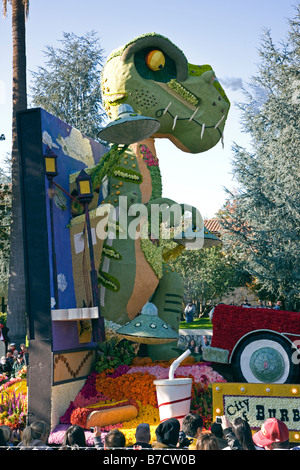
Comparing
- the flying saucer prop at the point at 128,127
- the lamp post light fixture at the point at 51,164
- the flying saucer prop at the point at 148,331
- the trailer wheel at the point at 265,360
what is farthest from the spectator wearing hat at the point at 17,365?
the trailer wheel at the point at 265,360

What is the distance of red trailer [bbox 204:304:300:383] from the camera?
7066mm

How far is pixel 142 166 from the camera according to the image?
10508mm

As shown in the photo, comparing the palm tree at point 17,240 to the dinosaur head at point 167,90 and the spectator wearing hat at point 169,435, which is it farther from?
the spectator wearing hat at point 169,435

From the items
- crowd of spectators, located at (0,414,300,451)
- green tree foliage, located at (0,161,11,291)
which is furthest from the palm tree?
crowd of spectators, located at (0,414,300,451)

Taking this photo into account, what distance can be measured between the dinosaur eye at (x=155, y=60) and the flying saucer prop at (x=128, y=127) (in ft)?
5.74

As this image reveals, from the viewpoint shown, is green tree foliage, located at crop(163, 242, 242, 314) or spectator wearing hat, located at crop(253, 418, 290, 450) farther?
green tree foliage, located at crop(163, 242, 242, 314)

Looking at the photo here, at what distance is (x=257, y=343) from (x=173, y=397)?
4.36 ft

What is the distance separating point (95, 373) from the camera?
30.7 ft

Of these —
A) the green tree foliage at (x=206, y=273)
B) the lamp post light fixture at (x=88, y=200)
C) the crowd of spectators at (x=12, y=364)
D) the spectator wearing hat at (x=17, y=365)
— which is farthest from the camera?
the green tree foliage at (x=206, y=273)

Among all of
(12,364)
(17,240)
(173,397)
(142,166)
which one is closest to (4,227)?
(17,240)

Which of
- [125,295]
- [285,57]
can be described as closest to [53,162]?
[125,295]

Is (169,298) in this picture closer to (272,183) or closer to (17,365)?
(17,365)

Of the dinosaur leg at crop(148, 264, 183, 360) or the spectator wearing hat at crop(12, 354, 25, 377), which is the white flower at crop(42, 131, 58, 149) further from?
the spectator wearing hat at crop(12, 354, 25, 377)

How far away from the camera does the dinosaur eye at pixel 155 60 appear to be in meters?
10.3
